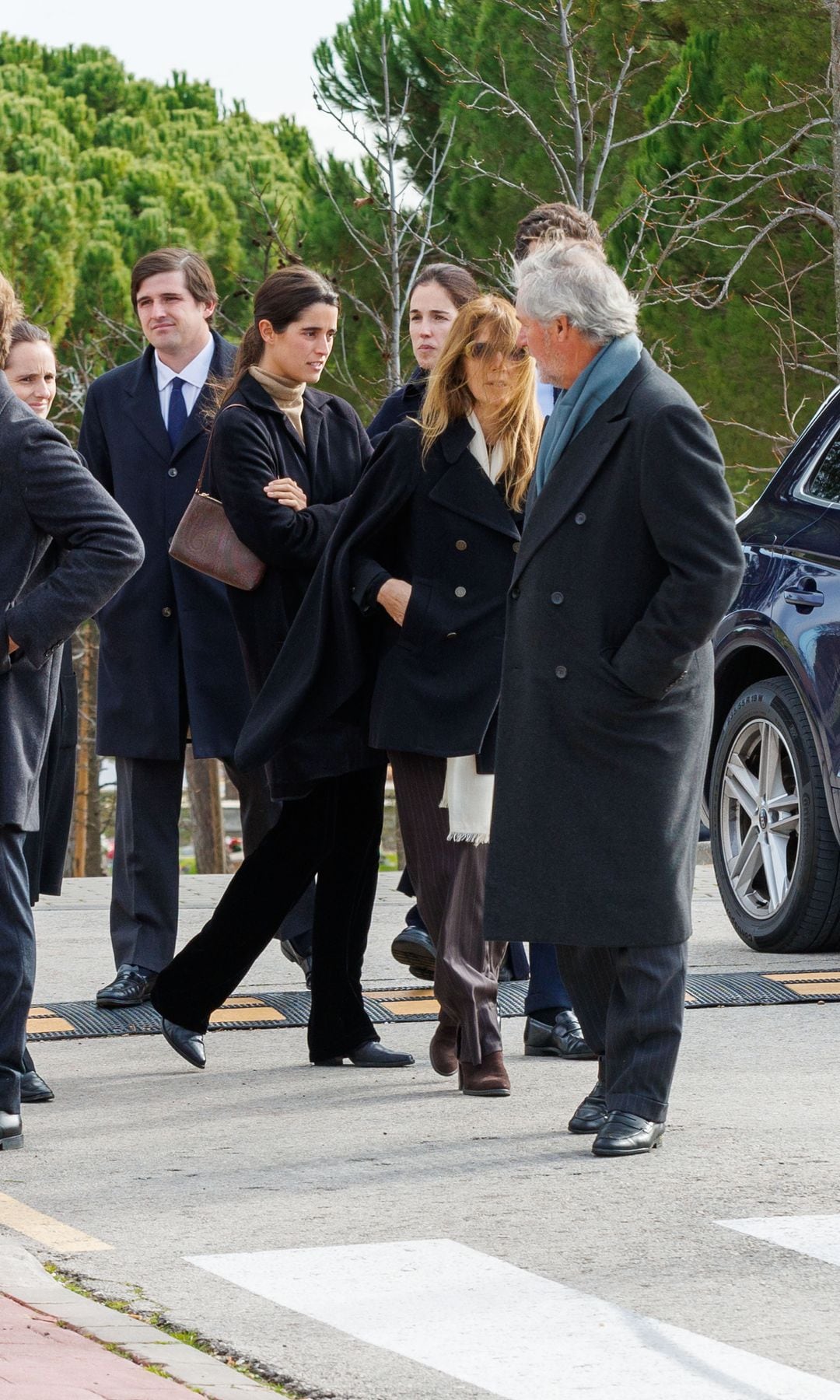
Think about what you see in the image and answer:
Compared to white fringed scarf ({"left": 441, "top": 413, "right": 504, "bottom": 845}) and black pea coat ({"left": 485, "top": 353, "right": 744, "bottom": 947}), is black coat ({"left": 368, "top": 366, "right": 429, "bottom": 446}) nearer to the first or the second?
white fringed scarf ({"left": 441, "top": 413, "right": 504, "bottom": 845})

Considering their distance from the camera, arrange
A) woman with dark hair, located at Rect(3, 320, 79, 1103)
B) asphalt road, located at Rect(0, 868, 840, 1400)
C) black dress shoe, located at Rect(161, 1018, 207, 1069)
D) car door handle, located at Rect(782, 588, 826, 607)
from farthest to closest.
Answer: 1. car door handle, located at Rect(782, 588, 826, 607)
2. woman with dark hair, located at Rect(3, 320, 79, 1103)
3. black dress shoe, located at Rect(161, 1018, 207, 1069)
4. asphalt road, located at Rect(0, 868, 840, 1400)

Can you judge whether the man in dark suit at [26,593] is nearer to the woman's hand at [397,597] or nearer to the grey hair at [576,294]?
the woman's hand at [397,597]

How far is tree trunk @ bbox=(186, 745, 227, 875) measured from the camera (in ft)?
82.6

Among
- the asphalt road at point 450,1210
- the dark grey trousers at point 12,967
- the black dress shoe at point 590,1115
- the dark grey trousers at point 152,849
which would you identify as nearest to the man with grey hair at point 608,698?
the black dress shoe at point 590,1115

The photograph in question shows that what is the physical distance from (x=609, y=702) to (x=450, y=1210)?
1084 millimetres

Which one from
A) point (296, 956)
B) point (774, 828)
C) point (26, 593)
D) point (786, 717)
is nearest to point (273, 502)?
point (26, 593)

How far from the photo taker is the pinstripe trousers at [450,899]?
5574 mm

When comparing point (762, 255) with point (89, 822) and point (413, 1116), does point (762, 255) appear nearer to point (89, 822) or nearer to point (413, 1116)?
point (413, 1116)

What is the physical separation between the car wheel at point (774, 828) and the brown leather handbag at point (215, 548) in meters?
2.21

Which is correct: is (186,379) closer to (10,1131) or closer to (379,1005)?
(379,1005)

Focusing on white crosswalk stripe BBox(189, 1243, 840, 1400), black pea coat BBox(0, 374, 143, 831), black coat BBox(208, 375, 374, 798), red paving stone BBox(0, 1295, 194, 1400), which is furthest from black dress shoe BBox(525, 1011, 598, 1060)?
red paving stone BBox(0, 1295, 194, 1400)

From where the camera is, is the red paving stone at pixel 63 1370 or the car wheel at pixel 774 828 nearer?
the red paving stone at pixel 63 1370

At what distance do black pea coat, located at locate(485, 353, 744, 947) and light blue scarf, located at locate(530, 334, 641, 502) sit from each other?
0.09 feet

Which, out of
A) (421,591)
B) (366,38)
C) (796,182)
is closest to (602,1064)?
(421,591)
